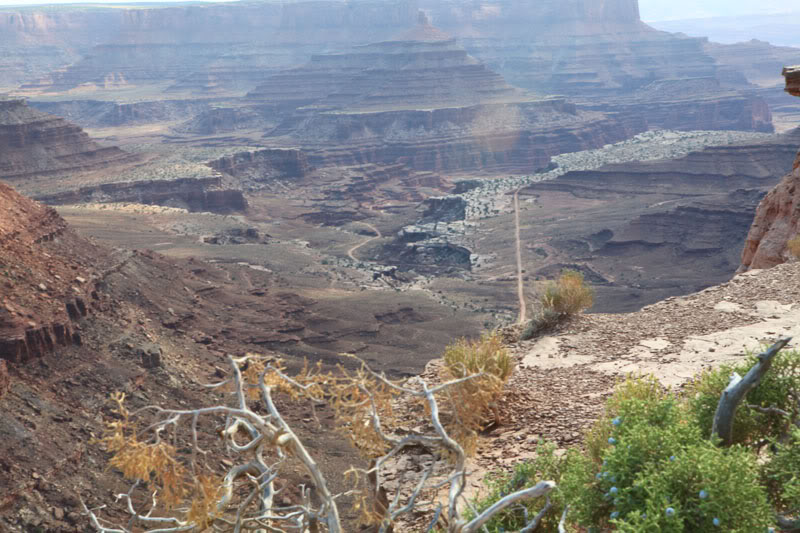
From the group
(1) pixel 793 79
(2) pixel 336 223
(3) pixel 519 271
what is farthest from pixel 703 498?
(2) pixel 336 223

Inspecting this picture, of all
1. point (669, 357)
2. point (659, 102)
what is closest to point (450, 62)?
point (659, 102)

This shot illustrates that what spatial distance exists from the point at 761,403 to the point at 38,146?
283 feet

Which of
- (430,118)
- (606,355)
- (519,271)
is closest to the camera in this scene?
(606,355)

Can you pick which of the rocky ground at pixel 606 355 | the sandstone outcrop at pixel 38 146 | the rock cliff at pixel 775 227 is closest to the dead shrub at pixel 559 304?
the rocky ground at pixel 606 355

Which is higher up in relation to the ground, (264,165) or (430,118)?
(430,118)

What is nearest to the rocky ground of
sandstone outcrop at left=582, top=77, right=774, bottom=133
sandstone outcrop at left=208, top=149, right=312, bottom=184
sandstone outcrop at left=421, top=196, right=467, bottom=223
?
sandstone outcrop at left=421, top=196, right=467, bottom=223

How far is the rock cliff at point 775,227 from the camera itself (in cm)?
2344

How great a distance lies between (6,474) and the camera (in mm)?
16969

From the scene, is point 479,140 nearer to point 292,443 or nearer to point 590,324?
point 590,324

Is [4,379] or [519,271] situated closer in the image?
[4,379]

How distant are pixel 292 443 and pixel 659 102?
16150 centimetres

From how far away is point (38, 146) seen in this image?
83.5 meters

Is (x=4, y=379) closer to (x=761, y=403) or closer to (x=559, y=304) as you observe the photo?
(x=559, y=304)

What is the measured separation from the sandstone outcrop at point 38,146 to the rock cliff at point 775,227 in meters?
71.0
